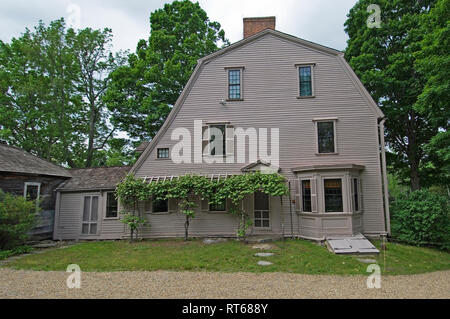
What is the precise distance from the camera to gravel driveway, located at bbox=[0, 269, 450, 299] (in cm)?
516

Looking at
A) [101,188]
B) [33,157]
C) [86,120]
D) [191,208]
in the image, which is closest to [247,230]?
[191,208]

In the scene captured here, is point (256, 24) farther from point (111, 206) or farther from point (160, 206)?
point (111, 206)

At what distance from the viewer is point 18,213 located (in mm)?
9820

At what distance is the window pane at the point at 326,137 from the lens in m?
11.4

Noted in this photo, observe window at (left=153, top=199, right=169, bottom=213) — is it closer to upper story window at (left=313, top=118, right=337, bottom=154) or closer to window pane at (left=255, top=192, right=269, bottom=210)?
window pane at (left=255, top=192, right=269, bottom=210)

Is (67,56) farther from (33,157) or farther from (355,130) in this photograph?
(355,130)

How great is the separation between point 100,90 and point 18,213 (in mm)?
17117

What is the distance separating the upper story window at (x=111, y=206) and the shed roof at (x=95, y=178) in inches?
20.5

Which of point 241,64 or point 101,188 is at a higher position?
point 241,64

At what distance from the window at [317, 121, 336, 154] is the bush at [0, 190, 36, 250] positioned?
13.2m

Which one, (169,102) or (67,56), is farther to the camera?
(67,56)

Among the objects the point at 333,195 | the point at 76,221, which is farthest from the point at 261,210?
the point at 76,221

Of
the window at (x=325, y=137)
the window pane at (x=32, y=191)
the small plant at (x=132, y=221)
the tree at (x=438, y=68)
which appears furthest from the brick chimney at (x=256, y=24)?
the window pane at (x=32, y=191)

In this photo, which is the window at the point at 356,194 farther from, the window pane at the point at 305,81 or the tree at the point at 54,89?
the tree at the point at 54,89
